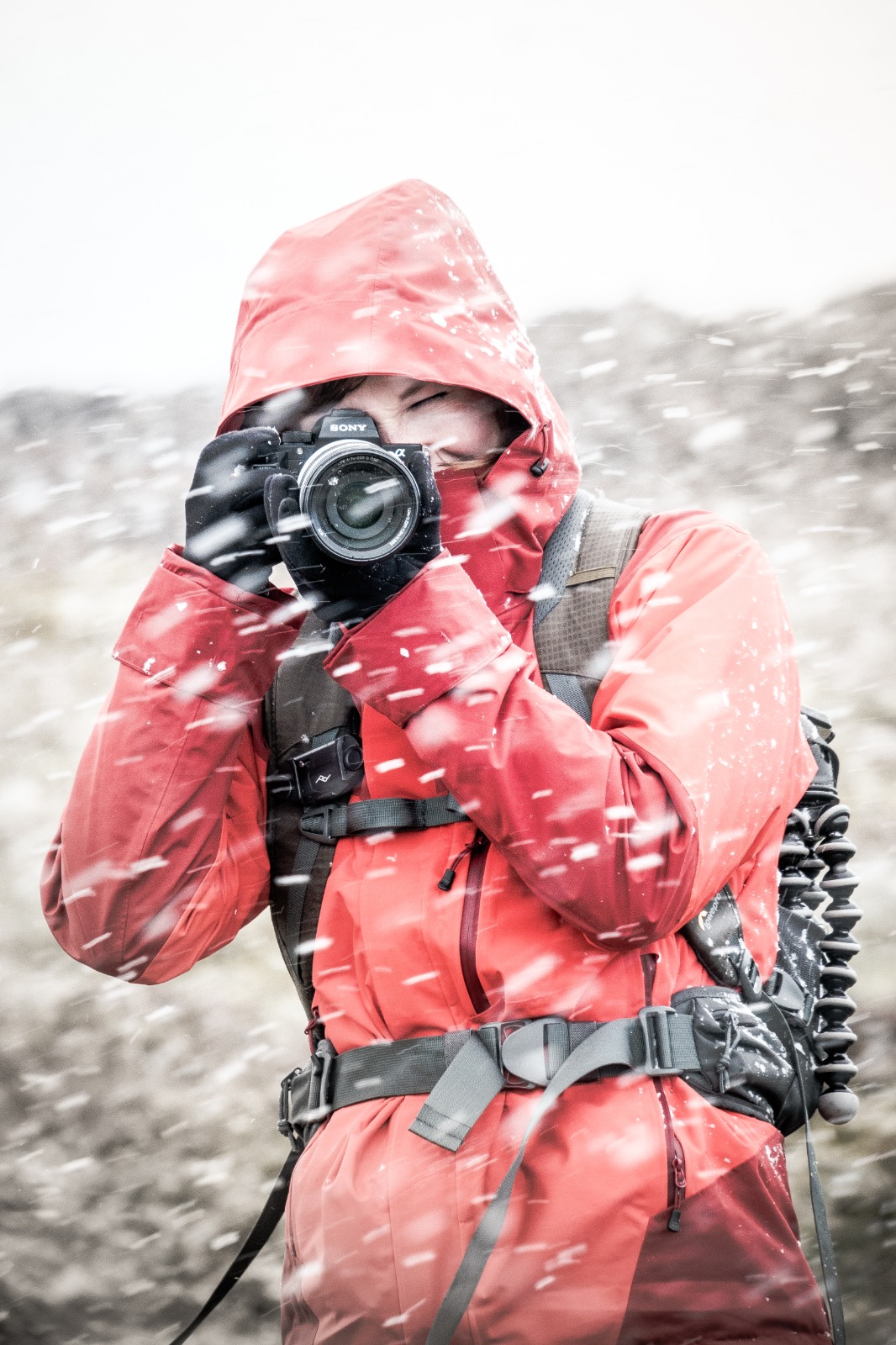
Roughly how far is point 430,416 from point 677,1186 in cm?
105

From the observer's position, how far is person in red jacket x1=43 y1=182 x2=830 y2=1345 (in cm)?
116

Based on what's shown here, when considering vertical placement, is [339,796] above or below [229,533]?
below

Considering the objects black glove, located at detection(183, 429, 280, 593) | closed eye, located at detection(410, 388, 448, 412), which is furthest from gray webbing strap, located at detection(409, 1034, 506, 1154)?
closed eye, located at detection(410, 388, 448, 412)

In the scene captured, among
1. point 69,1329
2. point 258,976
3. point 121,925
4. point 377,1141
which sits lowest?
point 69,1329

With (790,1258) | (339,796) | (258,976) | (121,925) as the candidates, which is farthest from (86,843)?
(258,976)

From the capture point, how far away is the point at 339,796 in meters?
1.43

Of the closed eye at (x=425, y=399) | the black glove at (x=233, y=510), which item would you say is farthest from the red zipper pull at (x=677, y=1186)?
the closed eye at (x=425, y=399)

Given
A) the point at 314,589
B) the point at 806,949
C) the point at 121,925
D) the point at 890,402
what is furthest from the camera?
the point at 890,402

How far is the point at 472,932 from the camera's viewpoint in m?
1.25

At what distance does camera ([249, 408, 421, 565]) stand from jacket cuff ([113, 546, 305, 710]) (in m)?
0.20

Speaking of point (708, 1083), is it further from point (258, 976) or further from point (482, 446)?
point (258, 976)

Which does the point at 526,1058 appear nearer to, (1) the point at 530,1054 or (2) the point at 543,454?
(1) the point at 530,1054

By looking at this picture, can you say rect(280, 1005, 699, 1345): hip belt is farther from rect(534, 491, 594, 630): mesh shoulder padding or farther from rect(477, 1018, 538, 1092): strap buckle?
rect(534, 491, 594, 630): mesh shoulder padding

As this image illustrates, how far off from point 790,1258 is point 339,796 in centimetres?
78
